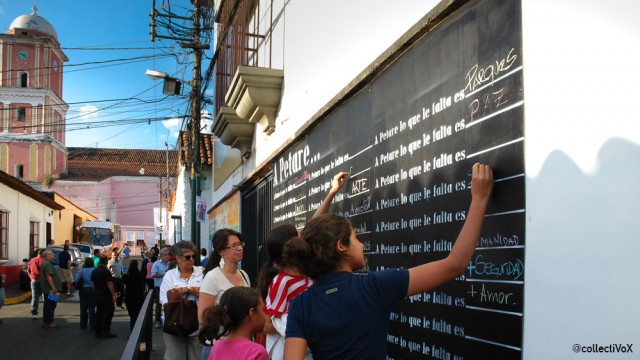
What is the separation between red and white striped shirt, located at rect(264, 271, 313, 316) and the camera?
3.11 meters

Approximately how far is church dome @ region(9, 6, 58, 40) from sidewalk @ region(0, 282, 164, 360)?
46.4 m

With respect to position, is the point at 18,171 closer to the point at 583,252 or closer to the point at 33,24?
the point at 33,24

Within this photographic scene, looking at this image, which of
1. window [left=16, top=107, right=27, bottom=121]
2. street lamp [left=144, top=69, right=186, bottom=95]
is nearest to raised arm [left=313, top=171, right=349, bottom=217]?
street lamp [left=144, top=69, right=186, bottom=95]

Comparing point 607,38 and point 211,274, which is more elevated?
point 607,38

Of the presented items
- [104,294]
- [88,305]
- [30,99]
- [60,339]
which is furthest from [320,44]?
[30,99]

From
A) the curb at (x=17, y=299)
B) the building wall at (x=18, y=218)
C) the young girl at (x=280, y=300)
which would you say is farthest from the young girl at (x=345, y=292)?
the building wall at (x=18, y=218)

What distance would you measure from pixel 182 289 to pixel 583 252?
409 centimetres

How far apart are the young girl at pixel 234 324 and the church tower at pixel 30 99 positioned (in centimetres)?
5261

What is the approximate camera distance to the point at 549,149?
8.29 feet

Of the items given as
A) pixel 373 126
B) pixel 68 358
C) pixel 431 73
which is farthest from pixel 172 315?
pixel 68 358

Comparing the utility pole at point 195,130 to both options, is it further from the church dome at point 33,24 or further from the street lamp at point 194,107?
the church dome at point 33,24

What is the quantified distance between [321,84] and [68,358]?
23.8 ft

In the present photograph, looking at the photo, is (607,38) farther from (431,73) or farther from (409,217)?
(409,217)

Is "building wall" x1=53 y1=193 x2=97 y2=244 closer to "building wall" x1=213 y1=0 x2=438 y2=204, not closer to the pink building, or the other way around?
the pink building
